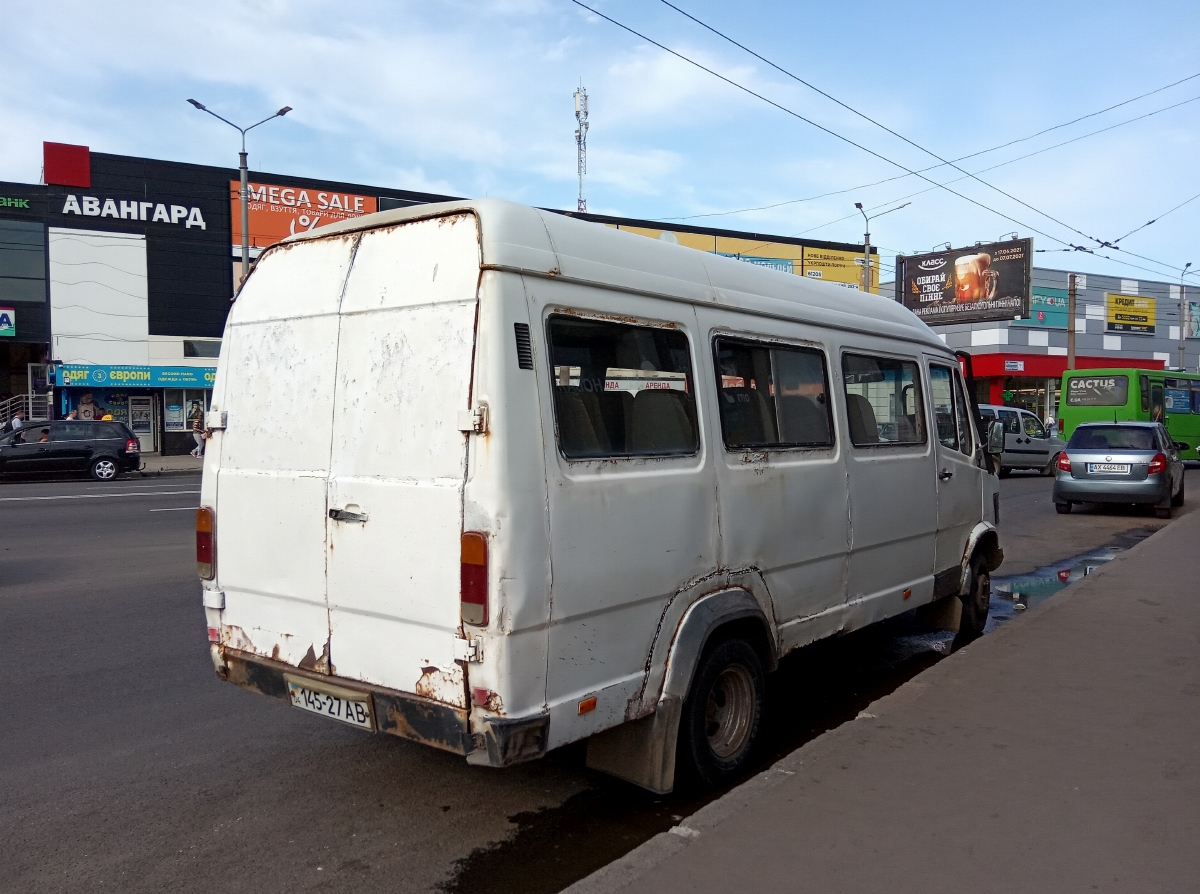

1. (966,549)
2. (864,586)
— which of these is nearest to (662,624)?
(864,586)

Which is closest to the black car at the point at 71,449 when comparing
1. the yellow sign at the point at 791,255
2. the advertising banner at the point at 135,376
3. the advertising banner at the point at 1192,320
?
the advertising banner at the point at 135,376

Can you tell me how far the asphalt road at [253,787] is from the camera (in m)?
3.46

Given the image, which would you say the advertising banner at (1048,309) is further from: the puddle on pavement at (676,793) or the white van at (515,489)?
the white van at (515,489)

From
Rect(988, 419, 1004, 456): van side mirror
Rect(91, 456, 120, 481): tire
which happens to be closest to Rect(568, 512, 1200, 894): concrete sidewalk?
Rect(988, 419, 1004, 456): van side mirror

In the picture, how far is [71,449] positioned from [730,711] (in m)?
22.6

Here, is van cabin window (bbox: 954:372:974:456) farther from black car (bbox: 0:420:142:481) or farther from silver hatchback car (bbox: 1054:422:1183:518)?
black car (bbox: 0:420:142:481)

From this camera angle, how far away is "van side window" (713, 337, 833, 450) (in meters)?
4.23

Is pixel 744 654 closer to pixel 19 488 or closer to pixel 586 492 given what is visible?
pixel 586 492

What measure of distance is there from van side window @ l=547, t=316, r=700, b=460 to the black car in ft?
73.9

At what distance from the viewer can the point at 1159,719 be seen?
4.52 m

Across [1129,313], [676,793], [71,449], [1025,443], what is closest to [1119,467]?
[1025,443]

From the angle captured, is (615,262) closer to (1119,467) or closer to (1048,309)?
(1119,467)

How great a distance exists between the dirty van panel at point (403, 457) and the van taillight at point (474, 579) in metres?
0.05

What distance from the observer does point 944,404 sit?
6488mm
